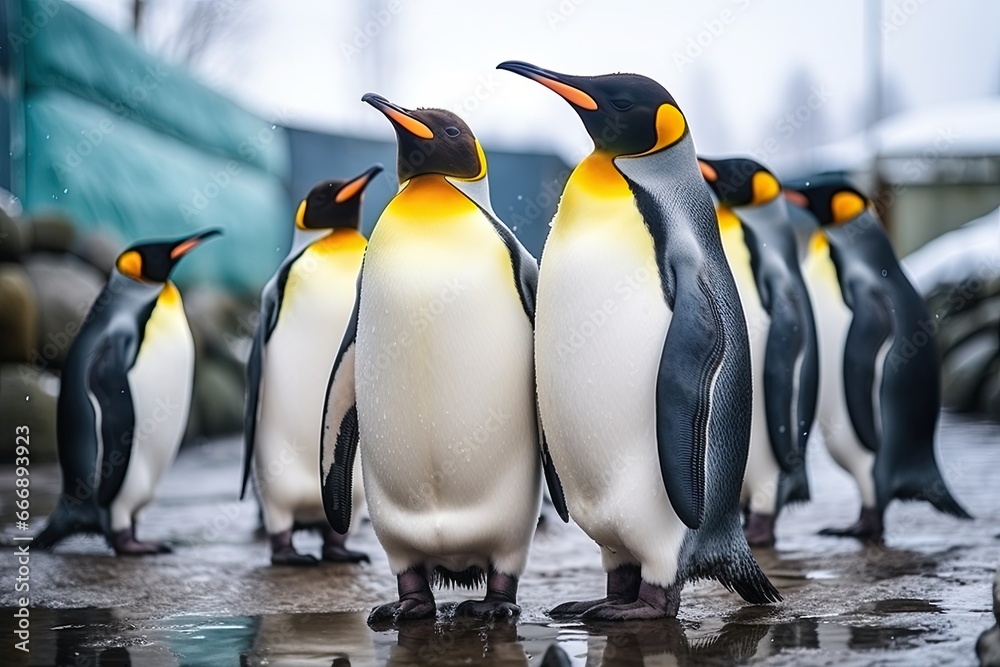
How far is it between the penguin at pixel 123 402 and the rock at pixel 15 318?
3.90 metres

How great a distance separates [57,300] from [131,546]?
208 inches

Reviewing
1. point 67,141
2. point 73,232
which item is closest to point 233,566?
point 73,232

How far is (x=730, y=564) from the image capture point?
306cm

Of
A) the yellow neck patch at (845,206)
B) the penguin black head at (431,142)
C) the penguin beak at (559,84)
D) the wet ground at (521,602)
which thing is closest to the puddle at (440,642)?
the wet ground at (521,602)

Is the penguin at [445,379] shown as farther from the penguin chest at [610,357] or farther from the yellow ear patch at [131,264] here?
the yellow ear patch at [131,264]

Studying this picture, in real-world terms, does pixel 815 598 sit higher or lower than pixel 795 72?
lower

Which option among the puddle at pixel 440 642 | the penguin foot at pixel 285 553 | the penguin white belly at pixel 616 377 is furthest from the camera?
the penguin foot at pixel 285 553

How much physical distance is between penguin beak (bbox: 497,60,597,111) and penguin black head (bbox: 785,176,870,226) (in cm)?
245

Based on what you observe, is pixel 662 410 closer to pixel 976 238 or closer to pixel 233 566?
pixel 233 566

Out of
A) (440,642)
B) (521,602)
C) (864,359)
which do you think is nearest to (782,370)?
(864,359)

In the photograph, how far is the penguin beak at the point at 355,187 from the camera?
442 cm

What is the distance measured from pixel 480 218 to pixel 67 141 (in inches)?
336

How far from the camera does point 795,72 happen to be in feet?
84.7

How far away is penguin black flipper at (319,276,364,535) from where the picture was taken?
3.32m
